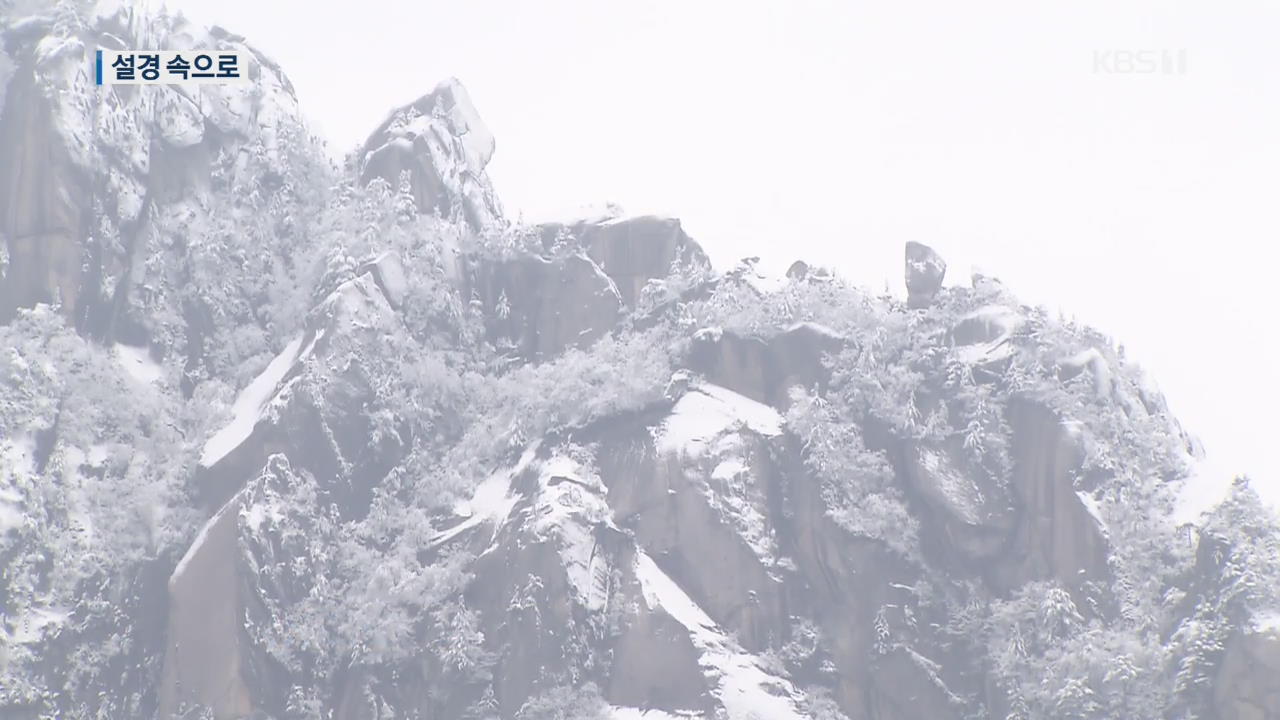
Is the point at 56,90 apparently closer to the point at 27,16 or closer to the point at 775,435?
the point at 27,16

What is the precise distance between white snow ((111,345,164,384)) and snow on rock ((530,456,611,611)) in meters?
16.9

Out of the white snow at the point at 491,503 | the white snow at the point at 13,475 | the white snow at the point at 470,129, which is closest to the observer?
the white snow at the point at 13,475

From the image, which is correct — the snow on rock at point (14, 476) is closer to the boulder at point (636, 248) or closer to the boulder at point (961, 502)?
the boulder at point (636, 248)

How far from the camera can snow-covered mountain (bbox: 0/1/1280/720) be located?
37.5m

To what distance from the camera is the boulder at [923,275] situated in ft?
153

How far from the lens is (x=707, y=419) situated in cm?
4250

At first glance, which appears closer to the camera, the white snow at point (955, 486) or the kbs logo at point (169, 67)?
the white snow at point (955, 486)

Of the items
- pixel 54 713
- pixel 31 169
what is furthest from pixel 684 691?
pixel 31 169

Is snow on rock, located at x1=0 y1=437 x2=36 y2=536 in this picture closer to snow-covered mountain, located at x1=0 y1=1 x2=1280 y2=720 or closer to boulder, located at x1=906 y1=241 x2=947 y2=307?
snow-covered mountain, located at x1=0 y1=1 x2=1280 y2=720

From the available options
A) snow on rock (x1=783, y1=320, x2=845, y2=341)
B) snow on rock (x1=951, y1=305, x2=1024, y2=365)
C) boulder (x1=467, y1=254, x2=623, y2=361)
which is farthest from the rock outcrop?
boulder (x1=467, y1=254, x2=623, y2=361)

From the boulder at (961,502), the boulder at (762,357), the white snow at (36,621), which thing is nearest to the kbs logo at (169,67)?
the white snow at (36,621)

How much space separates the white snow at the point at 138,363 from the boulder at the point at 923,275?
29961 mm

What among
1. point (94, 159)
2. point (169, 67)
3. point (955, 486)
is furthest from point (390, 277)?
point (955, 486)

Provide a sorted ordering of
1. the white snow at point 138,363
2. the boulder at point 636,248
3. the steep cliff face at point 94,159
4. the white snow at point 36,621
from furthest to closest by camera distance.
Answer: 1. the boulder at point 636,248
2. the steep cliff face at point 94,159
3. the white snow at point 138,363
4. the white snow at point 36,621
